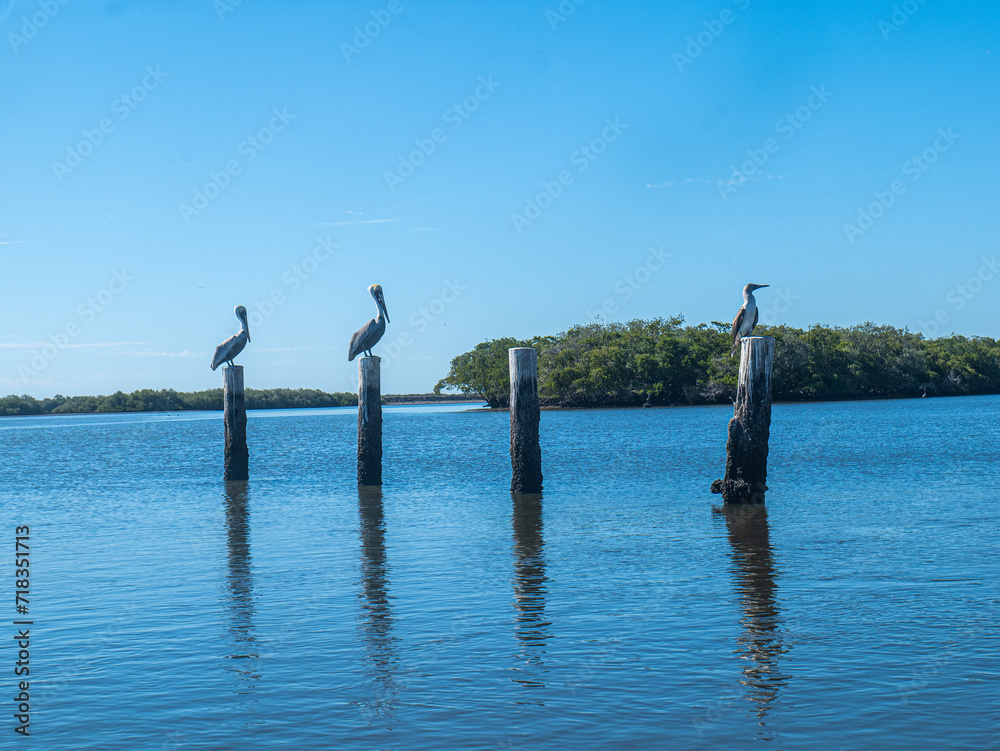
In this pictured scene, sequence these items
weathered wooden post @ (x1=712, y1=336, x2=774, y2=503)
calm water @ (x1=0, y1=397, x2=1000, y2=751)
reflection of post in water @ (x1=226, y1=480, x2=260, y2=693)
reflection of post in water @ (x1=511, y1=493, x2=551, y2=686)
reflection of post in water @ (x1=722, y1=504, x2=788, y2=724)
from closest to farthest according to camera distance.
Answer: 1. calm water @ (x1=0, y1=397, x2=1000, y2=751)
2. reflection of post in water @ (x1=722, y1=504, x2=788, y2=724)
3. reflection of post in water @ (x1=226, y1=480, x2=260, y2=693)
4. reflection of post in water @ (x1=511, y1=493, x2=551, y2=686)
5. weathered wooden post @ (x1=712, y1=336, x2=774, y2=503)

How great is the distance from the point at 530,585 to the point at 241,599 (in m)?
Answer: 3.27

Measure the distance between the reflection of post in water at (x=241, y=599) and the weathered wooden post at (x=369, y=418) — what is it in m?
3.33

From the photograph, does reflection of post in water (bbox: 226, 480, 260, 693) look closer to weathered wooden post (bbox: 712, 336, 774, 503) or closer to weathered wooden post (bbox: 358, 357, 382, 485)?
weathered wooden post (bbox: 358, 357, 382, 485)

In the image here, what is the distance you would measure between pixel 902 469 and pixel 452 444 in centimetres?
2303

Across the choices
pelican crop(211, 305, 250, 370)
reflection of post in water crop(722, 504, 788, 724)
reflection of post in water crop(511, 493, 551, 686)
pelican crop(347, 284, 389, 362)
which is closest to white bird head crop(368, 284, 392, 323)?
pelican crop(347, 284, 389, 362)

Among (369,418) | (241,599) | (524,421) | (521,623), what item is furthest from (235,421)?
(521,623)

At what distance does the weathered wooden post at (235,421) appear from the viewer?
2305cm

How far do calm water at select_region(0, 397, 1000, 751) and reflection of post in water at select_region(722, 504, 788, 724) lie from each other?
34mm

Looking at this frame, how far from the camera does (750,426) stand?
1677 centimetres

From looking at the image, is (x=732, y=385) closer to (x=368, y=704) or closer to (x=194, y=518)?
(x=194, y=518)

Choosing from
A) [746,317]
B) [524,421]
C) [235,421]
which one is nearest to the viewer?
[746,317]

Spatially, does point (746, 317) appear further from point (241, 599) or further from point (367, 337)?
point (241, 599)

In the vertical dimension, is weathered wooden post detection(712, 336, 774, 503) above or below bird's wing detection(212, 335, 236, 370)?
below

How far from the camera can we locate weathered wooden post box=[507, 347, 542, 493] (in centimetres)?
1905
